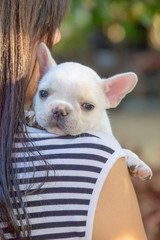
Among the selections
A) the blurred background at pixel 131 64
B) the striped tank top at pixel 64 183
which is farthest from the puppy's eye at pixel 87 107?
the blurred background at pixel 131 64

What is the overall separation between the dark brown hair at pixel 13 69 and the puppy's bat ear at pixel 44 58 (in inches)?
5.0

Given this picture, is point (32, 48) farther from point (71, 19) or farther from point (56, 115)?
point (71, 19)

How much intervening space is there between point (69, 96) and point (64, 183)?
441 millimetres

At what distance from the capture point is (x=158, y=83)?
9.94 m

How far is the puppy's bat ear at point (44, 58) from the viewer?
1.95m

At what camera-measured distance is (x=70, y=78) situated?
75.9 inches

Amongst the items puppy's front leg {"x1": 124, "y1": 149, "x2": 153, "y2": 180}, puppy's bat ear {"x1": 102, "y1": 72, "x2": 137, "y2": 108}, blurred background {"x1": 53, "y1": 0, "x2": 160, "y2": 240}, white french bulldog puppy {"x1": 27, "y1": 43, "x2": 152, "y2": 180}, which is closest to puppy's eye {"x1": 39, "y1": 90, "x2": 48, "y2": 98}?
white french bulldog puppy {"x1": 27, "y1": 43, "x2": 152, "y2": 180}

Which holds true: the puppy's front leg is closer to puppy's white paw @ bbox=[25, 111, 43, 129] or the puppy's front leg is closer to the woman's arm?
the woman's arm

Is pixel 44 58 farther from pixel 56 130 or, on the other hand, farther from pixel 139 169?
pixel 139 169

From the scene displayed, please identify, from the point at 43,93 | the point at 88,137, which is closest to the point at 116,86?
the point at 43,93

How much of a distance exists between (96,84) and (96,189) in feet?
1.93

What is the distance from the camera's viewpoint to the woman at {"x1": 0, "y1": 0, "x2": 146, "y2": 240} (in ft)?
5.00

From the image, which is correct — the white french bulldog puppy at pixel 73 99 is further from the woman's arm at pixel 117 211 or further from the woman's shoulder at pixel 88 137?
the woman's arm at pixel 117 211

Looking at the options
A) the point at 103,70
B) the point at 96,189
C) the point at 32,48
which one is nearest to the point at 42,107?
the point at 32,48
